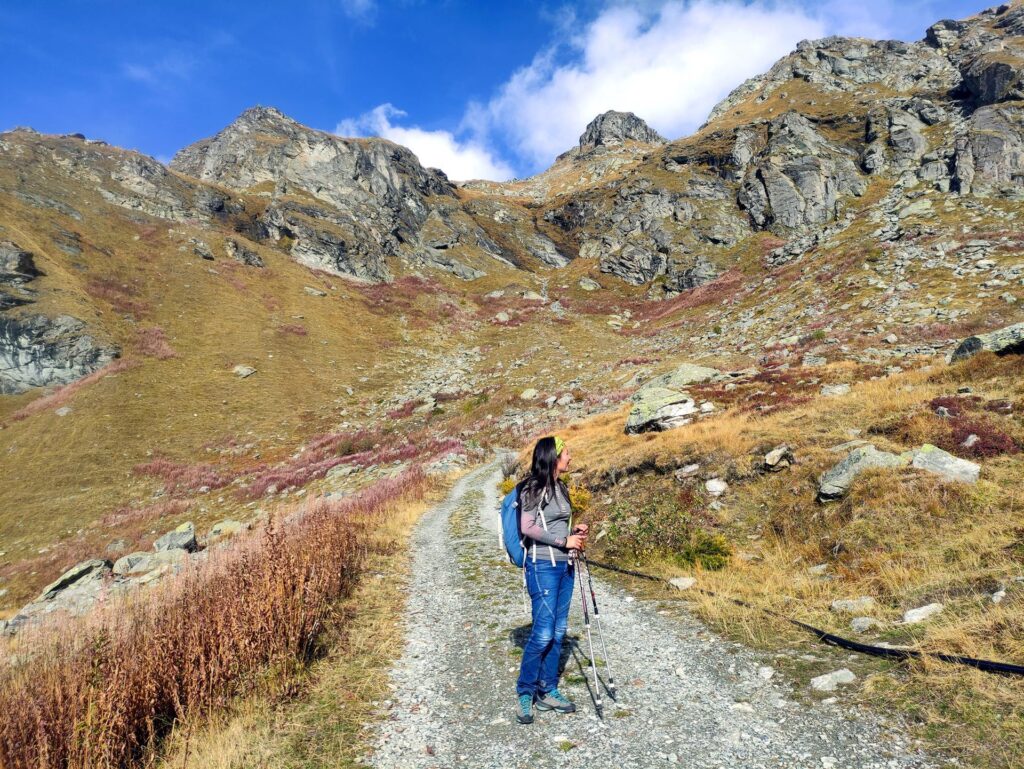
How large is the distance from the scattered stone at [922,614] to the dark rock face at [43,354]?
59864mm

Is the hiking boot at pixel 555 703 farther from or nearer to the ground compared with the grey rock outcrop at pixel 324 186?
nearer to the ground

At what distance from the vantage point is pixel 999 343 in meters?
14.3

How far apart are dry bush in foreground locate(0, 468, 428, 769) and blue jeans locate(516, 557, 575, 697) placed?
10.7 ft

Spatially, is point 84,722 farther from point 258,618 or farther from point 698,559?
point 698,559

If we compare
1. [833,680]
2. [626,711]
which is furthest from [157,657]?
[833,680]

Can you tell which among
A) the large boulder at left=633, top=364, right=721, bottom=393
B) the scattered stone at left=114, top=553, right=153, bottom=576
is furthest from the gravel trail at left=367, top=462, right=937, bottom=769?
the large boulder at left=633, top=364, right=721, bottom=393

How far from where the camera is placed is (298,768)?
434 cm

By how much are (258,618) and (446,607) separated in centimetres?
404

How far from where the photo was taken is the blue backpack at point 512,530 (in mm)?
5445

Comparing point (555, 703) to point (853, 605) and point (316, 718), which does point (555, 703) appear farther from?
point (853, 605)

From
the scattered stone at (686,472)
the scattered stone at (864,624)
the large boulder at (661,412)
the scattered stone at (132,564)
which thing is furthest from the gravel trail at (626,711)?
the scattered stone at (132,564)

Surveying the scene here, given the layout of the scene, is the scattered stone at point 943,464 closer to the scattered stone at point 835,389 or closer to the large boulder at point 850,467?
the large boulder at point 850,467

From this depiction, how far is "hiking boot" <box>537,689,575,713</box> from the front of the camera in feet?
17.2

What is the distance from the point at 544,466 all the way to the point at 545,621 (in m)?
1.84
